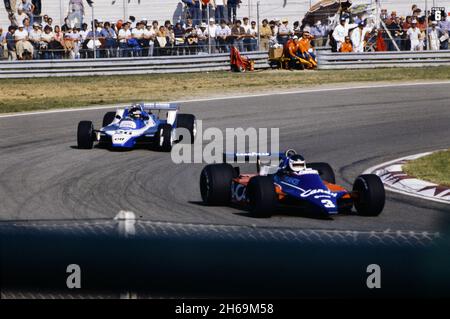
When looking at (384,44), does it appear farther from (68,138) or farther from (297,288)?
(297,288)

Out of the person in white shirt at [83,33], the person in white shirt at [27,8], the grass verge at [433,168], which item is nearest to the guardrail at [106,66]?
the person in white shirt at [83,33]

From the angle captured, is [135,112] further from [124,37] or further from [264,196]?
[124,37]

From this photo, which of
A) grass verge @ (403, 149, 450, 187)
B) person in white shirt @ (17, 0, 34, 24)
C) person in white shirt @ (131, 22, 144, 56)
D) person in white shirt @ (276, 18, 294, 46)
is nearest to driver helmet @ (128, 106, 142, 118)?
grass verge @ (403, 149, 450, 187)

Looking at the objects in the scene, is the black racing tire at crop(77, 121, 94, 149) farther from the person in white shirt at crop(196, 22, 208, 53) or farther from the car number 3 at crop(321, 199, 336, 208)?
the person in white shirt at crop(196, 22, 208, 53)

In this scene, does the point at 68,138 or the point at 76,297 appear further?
the point at 68,138

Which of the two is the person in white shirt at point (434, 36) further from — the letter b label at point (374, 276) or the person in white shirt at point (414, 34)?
the letter b label at point (374, 276)

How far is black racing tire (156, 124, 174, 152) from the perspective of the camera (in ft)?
46.5

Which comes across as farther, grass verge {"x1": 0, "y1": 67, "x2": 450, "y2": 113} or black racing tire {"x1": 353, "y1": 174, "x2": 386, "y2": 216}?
grass verge {"x1": 0, "y1": 67, "x2": 450, "y2": 113}

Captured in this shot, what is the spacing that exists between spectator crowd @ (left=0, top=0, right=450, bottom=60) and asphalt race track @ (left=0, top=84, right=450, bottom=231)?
535 centimetres

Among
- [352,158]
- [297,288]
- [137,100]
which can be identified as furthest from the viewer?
[137,100]
